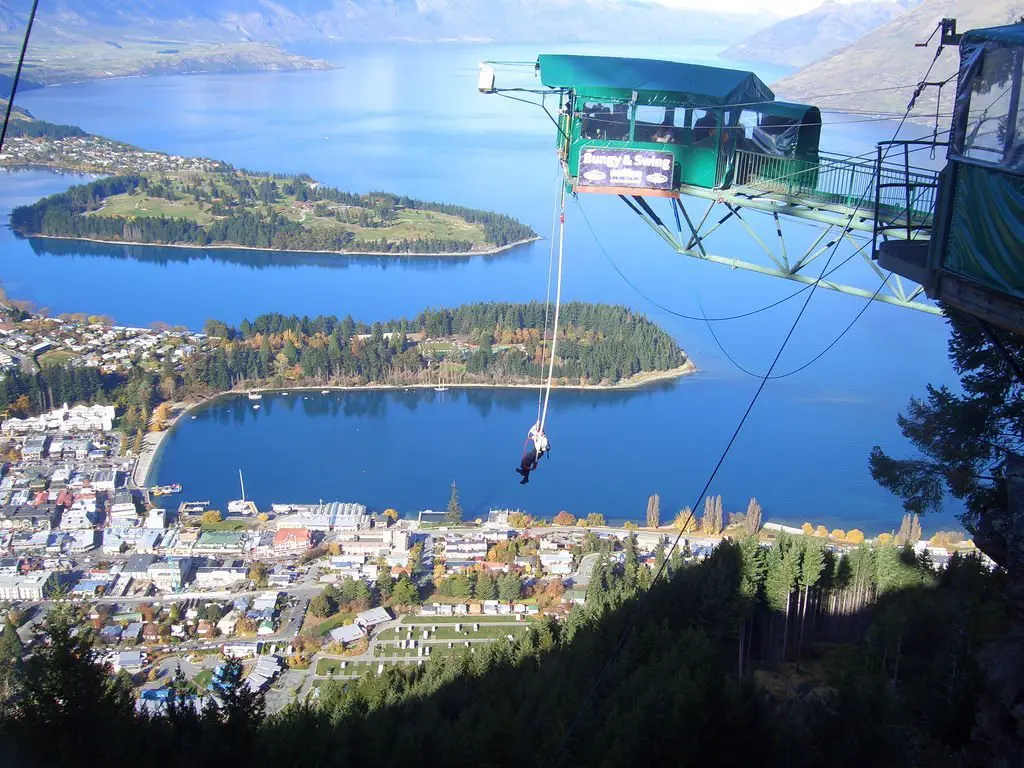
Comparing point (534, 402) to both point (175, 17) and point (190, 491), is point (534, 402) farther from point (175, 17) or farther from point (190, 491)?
point (175, 17)

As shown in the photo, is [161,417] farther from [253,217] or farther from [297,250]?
[253,217]

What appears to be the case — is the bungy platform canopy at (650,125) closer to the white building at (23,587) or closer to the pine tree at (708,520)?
the pine tree at (708,520)

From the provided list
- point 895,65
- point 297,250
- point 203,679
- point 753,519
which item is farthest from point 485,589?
point 297,250

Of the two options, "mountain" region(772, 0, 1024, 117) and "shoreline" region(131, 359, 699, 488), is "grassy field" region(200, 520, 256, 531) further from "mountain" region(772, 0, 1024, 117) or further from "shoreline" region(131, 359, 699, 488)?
"mountain" region(772, 0, 1024, 117)

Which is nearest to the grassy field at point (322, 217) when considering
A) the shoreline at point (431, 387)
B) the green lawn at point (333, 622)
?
the shoreline at point (431, 387)

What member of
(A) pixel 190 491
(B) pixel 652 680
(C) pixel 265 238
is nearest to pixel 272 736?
(B) pixel 652 680

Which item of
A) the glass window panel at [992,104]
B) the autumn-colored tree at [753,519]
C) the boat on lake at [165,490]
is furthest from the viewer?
the boat on lake at [165,490]

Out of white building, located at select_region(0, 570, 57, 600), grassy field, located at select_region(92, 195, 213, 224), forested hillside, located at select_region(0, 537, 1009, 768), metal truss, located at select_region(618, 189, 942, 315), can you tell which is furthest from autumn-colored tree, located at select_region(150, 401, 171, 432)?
grassy field, located at select_region(92, 195, 213, 224)
